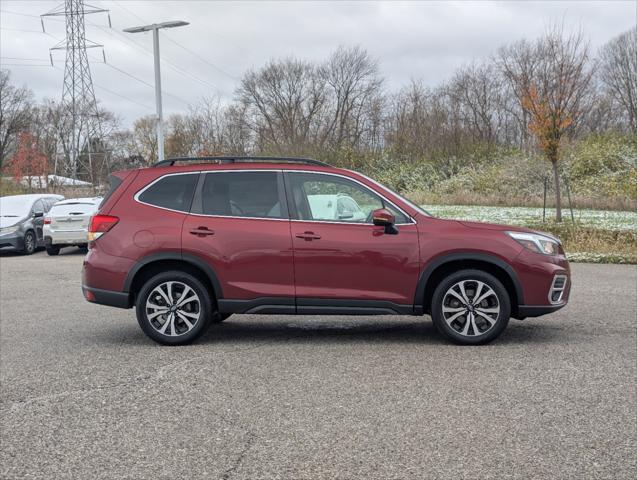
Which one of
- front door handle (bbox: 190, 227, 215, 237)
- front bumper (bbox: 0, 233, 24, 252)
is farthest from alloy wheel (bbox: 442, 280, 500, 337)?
front bumper (bbox: 0, 233, 24, 252)

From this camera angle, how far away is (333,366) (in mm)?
6145

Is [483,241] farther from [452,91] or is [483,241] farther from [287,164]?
[452,91]

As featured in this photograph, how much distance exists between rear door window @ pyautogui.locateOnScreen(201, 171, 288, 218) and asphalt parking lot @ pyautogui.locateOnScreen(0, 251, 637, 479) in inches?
50.9

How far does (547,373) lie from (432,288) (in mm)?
1487

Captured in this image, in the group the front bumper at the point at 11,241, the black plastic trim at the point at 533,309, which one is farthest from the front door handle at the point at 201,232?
the front bumper at the point at 11,241

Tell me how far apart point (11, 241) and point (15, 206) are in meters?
1.71

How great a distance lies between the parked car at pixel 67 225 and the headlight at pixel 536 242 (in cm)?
1409

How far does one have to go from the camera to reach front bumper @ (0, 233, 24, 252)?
1939 cm

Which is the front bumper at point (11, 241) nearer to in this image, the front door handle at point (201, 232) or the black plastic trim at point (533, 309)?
the front door handle at point (201, 232)

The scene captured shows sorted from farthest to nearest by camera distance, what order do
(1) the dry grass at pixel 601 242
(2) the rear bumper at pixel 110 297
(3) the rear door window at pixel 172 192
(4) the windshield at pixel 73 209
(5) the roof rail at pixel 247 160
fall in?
(4) the windshield at pixel 73 209 < (1) the dry grass at pixel 601 242 < (5) the roof rail at pixel 247 160 < (3) the rear door window at pixel 172 192 < (2) the rear bumper at pixel 110 297

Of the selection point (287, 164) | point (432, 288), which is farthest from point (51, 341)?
point (432, 288)

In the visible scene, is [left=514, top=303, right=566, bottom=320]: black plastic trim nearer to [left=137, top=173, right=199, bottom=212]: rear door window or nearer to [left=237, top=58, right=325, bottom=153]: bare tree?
[left=137, top=173, right=199, bottom=212]: rear door window

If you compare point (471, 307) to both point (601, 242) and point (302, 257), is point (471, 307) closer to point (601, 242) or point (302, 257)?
point (302, 257)

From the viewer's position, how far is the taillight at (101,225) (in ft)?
23.3
